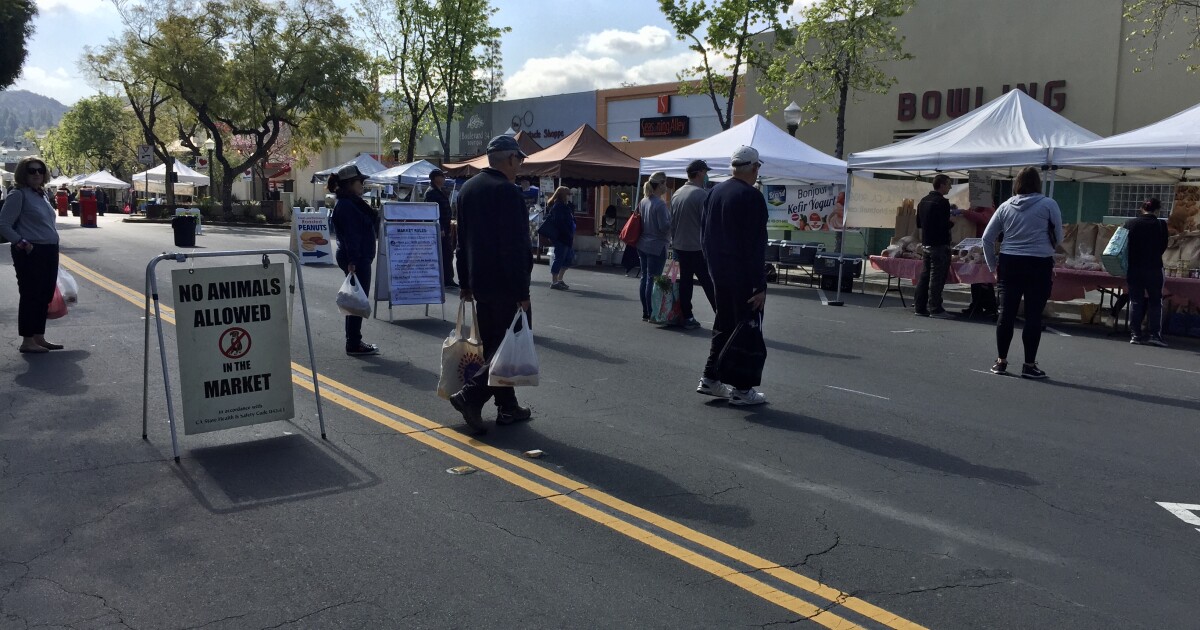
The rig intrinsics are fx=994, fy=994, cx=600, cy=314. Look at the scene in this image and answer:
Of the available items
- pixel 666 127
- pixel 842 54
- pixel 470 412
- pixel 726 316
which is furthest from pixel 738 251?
pixel 666 127

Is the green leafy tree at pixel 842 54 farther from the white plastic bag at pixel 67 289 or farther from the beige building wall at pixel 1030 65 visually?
the white plastic bag at pixel 67 289

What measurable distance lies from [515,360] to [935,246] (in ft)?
31.0

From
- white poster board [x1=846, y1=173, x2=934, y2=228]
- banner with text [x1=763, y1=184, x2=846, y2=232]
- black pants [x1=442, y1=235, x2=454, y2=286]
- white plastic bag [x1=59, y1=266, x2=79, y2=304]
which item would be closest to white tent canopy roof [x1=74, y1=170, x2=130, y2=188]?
black pants [x1=442, y1=235, x2=454, y2=286]

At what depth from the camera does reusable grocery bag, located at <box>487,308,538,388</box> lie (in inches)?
241

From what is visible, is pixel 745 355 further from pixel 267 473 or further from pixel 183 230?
pixel 183 230

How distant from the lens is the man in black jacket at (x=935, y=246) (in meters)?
13.7

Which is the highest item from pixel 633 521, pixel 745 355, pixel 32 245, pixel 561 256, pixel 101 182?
pixel 101 182

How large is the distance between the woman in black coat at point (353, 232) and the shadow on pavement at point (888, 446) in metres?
4.03

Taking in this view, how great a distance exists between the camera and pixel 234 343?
604cm

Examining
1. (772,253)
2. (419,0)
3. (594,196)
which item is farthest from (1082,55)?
Answer: (419,0)

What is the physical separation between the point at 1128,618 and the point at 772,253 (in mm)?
15064

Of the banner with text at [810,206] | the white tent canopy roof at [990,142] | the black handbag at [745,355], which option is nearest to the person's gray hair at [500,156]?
the black handbag at [745,355]

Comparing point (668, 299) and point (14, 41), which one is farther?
point (14, 41)

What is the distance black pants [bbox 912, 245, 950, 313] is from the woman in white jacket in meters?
4.80
